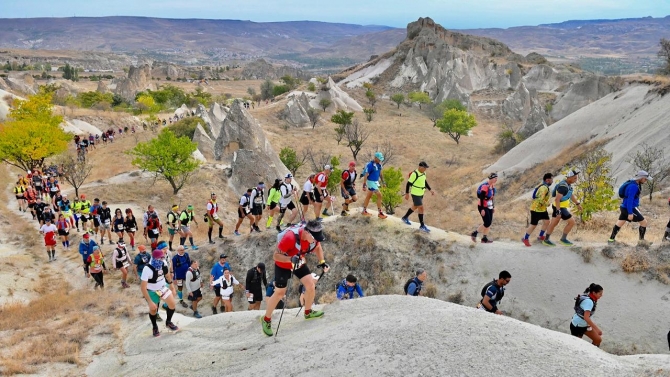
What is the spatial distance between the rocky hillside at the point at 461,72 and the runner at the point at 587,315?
215 ft

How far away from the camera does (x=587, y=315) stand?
836 cm

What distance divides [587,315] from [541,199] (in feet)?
12.7

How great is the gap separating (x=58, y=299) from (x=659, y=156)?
84.1ft

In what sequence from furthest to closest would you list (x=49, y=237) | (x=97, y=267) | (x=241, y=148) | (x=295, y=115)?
(x=295, y=115), (x=241, y=148), (x=49, y=237), (x=97, y=267)

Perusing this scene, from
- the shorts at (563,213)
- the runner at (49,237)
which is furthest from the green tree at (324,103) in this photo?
the shorts at (563,213)

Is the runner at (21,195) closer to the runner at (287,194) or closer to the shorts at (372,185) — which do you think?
the runner at (287,194)

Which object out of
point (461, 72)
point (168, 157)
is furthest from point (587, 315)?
point (461, 72)

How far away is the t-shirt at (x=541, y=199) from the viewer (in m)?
11.5

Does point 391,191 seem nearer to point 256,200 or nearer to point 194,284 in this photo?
point 256,200

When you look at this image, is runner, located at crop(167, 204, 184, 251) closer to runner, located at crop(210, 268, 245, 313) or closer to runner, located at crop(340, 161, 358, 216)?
runner, located at crop(210, 268, 245, 313)

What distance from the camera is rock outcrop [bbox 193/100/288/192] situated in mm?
31219

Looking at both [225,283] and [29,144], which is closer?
[225,283]

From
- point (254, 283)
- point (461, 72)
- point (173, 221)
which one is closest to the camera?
point (254, 283)

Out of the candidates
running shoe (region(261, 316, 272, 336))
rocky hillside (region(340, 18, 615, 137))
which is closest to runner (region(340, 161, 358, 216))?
running shoe (region(261, 316, 272, 336))
